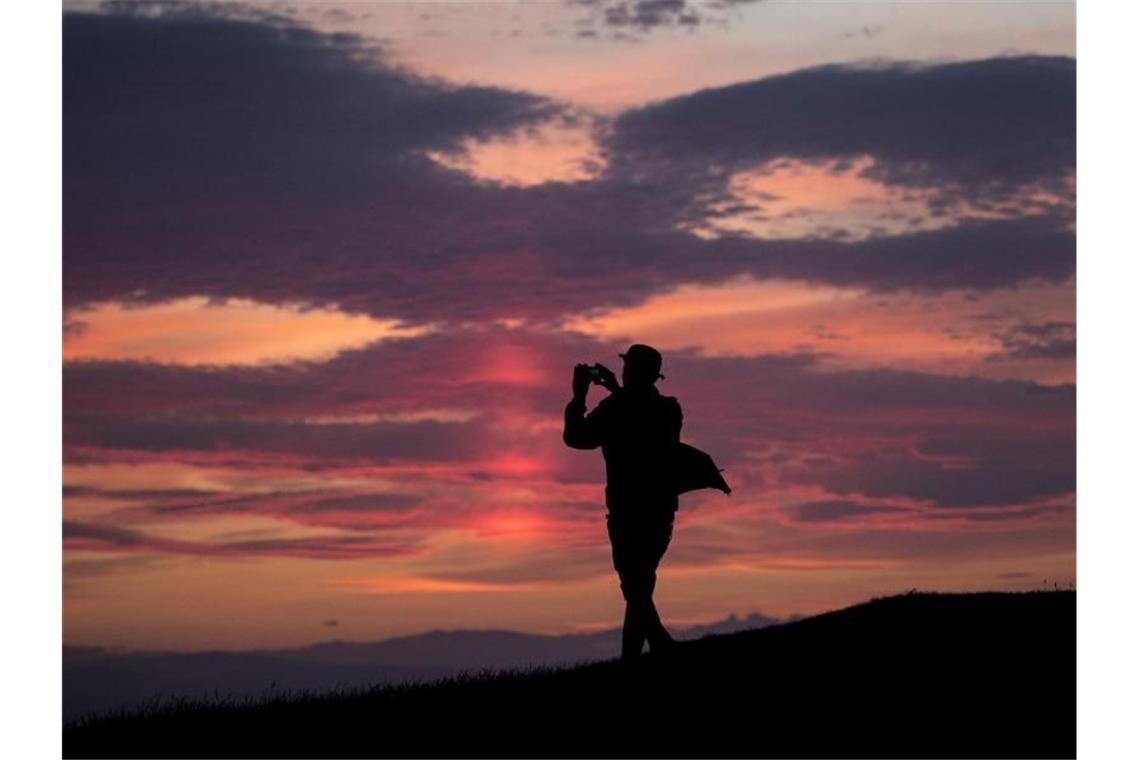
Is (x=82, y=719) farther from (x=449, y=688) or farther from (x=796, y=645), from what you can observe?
(x=796, y=645)

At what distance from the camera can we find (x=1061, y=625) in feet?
66.7

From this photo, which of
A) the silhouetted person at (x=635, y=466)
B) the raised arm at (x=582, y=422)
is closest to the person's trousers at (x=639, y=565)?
the silhouetted person at (x=635, y=466)

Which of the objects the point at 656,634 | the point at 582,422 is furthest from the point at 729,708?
the point at 582,422

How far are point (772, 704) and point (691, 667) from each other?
6.43 feet

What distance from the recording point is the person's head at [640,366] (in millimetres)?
18266

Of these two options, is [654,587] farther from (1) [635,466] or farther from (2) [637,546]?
(1) [635,466]

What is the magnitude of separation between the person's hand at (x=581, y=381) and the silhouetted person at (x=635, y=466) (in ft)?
0.03

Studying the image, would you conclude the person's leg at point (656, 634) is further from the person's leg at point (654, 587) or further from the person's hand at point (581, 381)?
the person's hand at point (581, 381)

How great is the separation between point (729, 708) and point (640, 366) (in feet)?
12.2

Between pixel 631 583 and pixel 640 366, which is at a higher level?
pixel 640 366

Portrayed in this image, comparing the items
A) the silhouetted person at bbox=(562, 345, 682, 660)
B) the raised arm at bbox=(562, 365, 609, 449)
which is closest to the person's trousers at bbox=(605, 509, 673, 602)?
the silhouetted person at bbox=(562, 345, 682, 660)

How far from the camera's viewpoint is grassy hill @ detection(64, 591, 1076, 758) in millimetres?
15688

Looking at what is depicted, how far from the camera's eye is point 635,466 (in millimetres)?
18109

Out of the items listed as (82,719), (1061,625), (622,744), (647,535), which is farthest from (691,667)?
(82,719)
